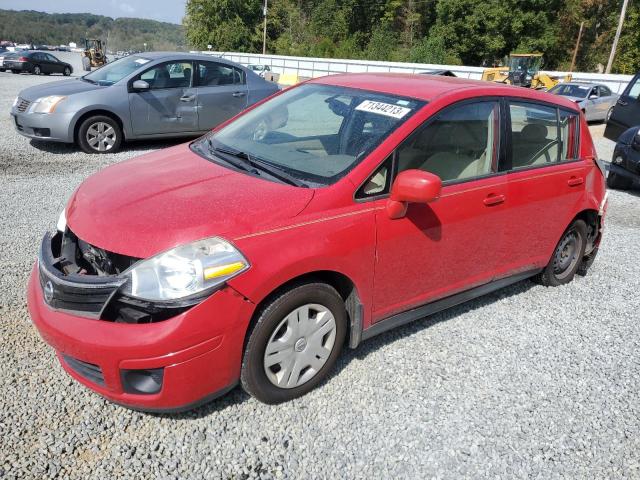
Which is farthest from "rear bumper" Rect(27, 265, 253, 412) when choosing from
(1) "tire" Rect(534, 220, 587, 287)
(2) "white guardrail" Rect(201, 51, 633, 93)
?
(2) "white guardrail" Rect(201, 51, 633, 93)

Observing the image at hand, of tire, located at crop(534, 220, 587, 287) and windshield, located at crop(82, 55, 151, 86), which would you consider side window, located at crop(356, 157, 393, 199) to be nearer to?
tire, located at crop(534, 220, 587, 287)

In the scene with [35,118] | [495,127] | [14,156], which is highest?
[495,127]

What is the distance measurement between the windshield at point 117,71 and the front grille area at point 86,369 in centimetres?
690

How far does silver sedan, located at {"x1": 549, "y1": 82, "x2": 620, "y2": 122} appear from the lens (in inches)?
676

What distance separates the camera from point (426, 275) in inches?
126

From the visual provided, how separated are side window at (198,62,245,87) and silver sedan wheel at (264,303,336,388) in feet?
23.5

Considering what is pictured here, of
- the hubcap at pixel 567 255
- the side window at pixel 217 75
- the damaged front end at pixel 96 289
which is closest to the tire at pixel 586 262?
the hubcap at pixel 567 255

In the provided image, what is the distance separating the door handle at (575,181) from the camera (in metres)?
4.01

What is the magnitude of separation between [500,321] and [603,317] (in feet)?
2.98

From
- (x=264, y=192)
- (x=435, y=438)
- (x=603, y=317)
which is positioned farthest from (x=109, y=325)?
(x=603, y=317)

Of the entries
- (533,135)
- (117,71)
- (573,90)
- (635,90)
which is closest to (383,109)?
(533,135)

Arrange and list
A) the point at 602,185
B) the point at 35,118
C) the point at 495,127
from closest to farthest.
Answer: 1. the point at 495,127
2. the point at 602,185
3. the point at 35,118

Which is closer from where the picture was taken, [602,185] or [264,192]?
[264,192]

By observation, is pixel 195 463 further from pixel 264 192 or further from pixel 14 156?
pixel 14 156
